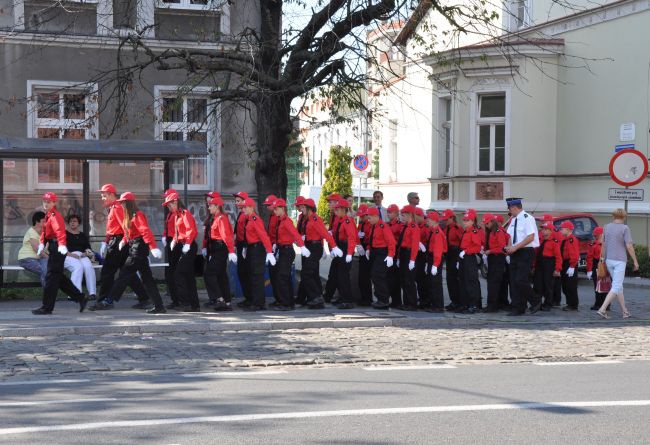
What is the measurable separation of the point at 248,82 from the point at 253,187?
5.44m

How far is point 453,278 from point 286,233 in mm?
2888

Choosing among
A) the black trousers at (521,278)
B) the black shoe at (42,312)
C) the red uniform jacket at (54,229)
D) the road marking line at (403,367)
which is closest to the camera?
the road marking line at (403,367)

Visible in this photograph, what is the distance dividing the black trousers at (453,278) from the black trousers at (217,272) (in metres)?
3.61

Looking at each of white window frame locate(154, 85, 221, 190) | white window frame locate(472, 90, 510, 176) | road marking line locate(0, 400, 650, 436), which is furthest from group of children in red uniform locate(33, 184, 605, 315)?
white window frame locate(472, 90, 510, 176)

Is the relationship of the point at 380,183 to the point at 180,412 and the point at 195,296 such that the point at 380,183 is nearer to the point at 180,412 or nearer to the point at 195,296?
the point at 195,296

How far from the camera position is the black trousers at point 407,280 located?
15281 millimetres

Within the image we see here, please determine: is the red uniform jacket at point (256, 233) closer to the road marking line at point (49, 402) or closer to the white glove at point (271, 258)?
the white glove at point (271, 258)

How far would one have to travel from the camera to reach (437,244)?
1498cm

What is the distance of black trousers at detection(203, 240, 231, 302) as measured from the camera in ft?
47.0

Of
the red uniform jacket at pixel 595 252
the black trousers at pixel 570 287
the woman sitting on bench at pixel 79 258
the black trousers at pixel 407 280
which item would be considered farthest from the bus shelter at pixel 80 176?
the red uniform jacket at pixel 595 252

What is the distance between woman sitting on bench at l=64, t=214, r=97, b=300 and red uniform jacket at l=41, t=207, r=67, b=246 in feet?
4.48

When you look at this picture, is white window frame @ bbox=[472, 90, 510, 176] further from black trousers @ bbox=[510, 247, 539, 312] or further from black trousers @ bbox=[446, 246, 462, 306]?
black trousers @ bbox=[510, 247, 539, 312]

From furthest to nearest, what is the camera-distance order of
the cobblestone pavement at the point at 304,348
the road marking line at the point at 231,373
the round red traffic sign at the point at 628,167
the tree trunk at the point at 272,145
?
the round red traffic sign at the point at 628,167 → the tree trunk at the point at 272,145 → the cobblestone pavement at the point at 304,348 → the road marking line at the point at 231,373

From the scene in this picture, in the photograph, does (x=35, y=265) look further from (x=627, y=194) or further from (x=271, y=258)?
(x=627, y=194)
